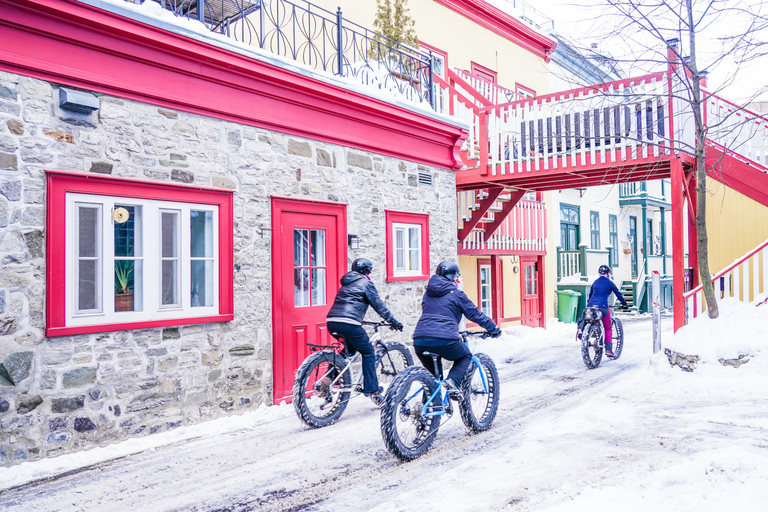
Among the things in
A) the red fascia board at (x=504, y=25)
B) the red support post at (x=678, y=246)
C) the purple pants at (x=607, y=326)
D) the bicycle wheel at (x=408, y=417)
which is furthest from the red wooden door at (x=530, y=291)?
the bicycle wheel at (x=408, y=417)

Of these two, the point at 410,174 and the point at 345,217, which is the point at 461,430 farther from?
the point at 410,174

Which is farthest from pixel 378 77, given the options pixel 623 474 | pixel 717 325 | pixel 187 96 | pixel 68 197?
pixel 623 474

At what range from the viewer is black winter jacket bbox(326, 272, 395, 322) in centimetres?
608

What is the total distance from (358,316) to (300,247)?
1.72 meters

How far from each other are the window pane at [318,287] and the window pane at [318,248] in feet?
0.30

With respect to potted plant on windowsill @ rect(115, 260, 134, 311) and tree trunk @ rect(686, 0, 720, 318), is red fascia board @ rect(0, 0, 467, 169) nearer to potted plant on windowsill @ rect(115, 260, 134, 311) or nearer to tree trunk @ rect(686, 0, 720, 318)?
potted plant on windowsill @ rect(115, 260, 134, 311)

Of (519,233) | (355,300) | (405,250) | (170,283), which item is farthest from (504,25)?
(170,283)

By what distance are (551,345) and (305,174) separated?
7236 millimetres

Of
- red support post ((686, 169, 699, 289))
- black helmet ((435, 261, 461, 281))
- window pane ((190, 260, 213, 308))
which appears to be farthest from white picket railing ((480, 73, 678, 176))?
window pane ((190, 260, 213, 308))

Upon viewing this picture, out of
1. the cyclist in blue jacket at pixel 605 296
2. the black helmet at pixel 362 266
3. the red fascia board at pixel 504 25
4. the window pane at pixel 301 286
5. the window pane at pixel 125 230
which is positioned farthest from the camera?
the red fascia board at pixel 504 25

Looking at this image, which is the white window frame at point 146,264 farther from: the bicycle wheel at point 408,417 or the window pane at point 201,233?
the bicycle wheel at point 408,417

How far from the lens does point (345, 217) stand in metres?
7.89

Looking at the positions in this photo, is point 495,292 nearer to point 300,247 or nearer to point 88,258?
point 300,247

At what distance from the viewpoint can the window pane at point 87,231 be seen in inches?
213
